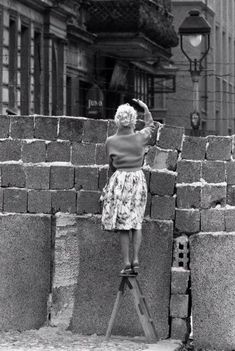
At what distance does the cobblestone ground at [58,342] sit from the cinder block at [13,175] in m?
1.22

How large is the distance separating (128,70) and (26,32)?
12840 mm

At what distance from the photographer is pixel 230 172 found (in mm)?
11906

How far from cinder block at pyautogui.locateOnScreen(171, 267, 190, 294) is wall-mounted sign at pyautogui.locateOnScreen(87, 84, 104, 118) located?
2962 cm

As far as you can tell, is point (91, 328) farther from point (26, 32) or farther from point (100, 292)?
point (26, 32)

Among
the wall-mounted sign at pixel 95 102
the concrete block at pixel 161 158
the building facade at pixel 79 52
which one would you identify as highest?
the building facade at pixel 79 52

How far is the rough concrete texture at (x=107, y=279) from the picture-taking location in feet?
39.1

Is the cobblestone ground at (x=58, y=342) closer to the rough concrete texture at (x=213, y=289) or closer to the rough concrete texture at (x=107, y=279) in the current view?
the rough concrete texture at (x=107, y=279)

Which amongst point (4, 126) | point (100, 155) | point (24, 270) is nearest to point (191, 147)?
point (100, 155)

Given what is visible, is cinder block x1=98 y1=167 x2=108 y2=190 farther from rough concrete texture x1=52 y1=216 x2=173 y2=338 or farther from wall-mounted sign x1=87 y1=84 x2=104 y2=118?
wall-mounted sign x1=87 y1=84 x2=104 y2=118

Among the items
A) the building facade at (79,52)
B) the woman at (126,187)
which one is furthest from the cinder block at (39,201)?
→ the building facade at (79,52)

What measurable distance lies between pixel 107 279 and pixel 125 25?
30.6m

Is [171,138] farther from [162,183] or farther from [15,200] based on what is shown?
[15,200]

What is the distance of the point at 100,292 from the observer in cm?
1200

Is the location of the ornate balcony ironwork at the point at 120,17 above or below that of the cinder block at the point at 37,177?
above
